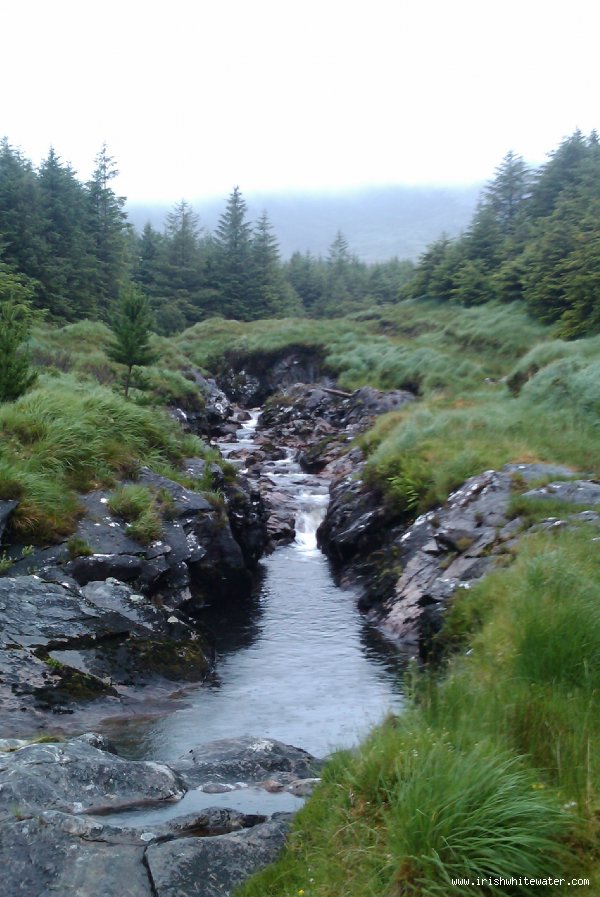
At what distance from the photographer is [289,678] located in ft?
33.2

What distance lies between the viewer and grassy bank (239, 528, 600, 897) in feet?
11.1

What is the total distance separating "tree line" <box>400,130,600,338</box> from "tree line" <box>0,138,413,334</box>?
573 inches

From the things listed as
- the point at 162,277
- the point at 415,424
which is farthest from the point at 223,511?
the point at 162,277

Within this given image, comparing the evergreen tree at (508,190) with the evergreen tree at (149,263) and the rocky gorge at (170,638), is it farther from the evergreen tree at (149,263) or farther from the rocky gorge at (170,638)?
the rocky gorge at (170,638)

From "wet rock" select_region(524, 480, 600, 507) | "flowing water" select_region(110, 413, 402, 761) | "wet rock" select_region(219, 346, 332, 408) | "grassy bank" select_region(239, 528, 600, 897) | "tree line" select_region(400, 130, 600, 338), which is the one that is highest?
"tree line" select_region(400, 130, 600, 338)

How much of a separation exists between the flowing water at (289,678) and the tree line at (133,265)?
17.6m

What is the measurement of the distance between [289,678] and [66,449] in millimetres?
5782

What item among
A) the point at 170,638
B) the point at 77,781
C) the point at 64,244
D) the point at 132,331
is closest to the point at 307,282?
the point at 64,244

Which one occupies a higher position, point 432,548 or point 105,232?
point 105,232

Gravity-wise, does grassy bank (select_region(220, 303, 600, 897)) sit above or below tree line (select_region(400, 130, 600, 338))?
below

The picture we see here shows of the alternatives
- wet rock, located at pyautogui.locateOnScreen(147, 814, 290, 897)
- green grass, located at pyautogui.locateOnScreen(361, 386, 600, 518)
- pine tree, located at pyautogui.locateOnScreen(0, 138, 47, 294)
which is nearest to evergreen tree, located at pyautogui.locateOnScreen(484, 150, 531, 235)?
pine tree, located at pyautogui.locateOnScreen(0, 138, 47, 294)

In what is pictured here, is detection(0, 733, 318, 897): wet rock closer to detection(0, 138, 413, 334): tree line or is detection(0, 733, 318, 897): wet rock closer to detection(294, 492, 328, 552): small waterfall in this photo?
detection(294, 492, 328, 552): small waterfall

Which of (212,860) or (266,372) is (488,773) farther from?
(266,372)

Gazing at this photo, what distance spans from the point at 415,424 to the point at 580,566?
11255 millimetres
